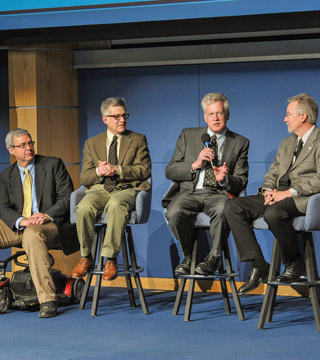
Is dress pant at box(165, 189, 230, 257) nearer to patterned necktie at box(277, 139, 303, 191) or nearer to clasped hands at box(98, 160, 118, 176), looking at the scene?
patterned necktie at box(277, 139, 303, 191)

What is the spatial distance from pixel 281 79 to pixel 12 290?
117 inches

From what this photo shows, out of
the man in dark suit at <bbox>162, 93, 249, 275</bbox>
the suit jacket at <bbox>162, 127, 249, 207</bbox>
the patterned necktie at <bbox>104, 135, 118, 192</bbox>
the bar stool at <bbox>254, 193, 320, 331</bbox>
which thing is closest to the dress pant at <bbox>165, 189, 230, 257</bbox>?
the man in dark suit at <bbox>162, 93, 249, 275</bbox>

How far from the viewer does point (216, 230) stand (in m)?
5.35

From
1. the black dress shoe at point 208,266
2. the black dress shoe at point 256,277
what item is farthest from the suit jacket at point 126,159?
the black dress shoe at point 256,277

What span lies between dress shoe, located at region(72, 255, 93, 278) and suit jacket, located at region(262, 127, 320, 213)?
1.50 meters

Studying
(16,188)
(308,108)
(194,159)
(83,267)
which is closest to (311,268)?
(308,108)

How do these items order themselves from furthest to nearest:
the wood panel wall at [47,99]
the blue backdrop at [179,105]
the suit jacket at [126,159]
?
1. the wood panel wall at [47,99]
2. the blue backdrop at [179,105]
3. the suit jacket at [126,159]

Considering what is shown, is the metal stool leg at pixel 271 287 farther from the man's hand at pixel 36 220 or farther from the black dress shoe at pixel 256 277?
the man's hand at pixel 36 220

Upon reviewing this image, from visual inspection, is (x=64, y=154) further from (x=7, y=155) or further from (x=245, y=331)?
(x=245, y=331)

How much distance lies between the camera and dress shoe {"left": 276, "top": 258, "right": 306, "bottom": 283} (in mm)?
5051


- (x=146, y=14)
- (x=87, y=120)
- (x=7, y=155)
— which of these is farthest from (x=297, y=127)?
(x=7, y=155)

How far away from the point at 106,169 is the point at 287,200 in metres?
1.46

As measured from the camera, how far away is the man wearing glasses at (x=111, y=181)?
18.1 ft

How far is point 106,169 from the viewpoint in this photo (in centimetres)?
567
